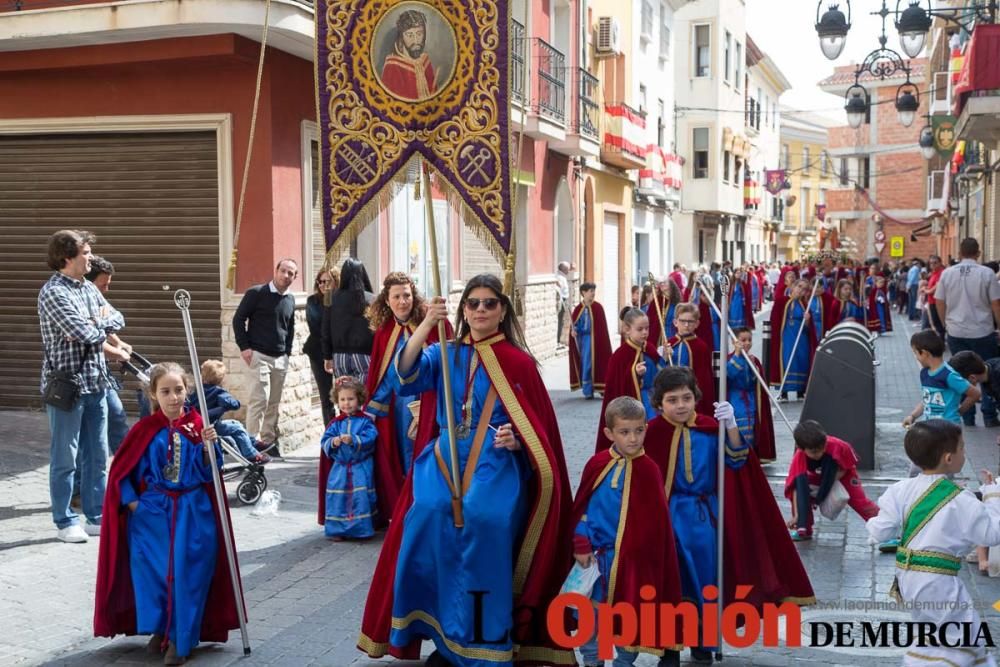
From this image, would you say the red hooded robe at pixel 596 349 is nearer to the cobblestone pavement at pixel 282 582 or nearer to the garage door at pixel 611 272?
the cobblestone pavement at pixel 282 582

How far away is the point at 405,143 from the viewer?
5840mm

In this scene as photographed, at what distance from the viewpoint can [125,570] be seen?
5512 millimetres

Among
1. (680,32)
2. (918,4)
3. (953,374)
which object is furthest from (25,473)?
(680,32)

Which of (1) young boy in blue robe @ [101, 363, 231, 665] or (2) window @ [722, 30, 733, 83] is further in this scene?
(2) window @ [722, 30, 733, 83]

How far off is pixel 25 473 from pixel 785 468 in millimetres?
6659

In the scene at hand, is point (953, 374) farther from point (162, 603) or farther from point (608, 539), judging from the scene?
point (162, 603)

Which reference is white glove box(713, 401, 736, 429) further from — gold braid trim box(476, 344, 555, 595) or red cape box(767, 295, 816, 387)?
red cape box(767, 295, 816, 387)

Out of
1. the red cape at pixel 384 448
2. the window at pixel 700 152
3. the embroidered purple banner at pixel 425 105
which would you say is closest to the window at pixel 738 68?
the window at pixel 700 152

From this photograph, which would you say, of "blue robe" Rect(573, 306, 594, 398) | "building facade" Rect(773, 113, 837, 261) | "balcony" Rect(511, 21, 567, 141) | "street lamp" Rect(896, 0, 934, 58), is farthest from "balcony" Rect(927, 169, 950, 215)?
"blue robe" Rect(573, 306, 594, 398)

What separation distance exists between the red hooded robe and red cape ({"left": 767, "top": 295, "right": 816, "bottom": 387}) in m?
2.28

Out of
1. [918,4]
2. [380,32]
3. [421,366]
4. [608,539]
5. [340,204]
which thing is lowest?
[608,539]

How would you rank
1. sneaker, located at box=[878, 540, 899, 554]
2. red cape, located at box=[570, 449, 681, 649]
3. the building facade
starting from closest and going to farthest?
red cape, located at box=[570, 449, 681, 649] < sneaker, located at box=[878, 540, 899, 554] < the building facade

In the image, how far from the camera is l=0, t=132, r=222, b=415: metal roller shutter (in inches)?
465

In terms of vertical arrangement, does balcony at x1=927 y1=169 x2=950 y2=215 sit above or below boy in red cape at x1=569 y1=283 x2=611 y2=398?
above
